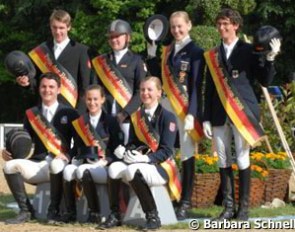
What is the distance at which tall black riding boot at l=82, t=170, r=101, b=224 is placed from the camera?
24.1 feet

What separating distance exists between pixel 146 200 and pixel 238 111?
105 cm

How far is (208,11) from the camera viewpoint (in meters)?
14.8

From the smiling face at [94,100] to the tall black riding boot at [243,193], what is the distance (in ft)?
4.32

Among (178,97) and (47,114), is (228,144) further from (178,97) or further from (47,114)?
(47,114)

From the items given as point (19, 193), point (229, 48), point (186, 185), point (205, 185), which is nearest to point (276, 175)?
point (205, 185)

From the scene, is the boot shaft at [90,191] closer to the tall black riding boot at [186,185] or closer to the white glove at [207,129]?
the tall black riding boot at [186,185]

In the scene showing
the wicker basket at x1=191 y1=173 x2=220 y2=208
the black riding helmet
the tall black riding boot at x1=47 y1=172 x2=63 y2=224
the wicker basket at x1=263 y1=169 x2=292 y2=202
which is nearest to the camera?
the black riding helmet

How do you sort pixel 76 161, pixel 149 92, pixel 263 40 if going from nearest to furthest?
1. pixel 263 40
2. pixel 149 92
3. pixel 76 161

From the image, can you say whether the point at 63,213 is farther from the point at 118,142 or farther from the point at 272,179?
the point at 272,179

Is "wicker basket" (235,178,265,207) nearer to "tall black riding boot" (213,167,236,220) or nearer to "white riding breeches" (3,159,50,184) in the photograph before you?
"tall black riding boot" (213,167,236,220)

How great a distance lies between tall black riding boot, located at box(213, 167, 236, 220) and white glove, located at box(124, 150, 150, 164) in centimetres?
73

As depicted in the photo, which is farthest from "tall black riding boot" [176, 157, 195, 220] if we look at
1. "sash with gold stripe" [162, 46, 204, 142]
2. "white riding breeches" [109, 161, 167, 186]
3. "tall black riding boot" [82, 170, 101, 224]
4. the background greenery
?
the background greenery

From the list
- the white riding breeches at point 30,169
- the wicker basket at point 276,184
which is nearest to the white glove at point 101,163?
the white riding breeches at point 30,169

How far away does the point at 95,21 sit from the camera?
25.6 m
